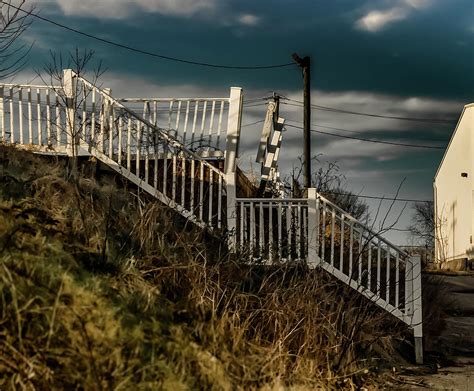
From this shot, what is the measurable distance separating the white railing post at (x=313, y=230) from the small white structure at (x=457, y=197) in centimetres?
1464

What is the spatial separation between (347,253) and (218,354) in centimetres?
699

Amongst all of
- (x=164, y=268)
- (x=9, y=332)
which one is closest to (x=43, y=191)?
(x=164, y=268)

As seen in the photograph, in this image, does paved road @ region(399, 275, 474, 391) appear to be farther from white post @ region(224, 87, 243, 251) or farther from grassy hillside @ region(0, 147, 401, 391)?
white post @ region(224, 87, 243, 251)

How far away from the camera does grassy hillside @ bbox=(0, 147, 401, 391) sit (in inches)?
189

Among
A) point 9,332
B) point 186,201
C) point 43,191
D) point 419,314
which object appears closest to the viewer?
point 9,332

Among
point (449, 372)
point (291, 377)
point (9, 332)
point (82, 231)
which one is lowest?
point (449, 372)

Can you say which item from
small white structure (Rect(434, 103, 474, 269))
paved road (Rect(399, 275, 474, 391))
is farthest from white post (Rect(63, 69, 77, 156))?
small white structure (Rect(434, 103, 474, 269))

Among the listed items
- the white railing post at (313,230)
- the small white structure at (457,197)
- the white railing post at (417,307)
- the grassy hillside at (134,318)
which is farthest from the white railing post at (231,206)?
the small white structure at (457,197)

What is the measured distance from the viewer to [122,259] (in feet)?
21.2

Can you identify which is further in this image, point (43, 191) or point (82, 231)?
point (43, 191)

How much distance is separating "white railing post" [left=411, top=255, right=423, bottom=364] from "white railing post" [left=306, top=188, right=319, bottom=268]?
1.43 m

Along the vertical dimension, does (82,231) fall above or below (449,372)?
above

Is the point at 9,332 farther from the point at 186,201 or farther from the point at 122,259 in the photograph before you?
the point at 186,201

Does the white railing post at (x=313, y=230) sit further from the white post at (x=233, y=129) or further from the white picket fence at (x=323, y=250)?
the white post at (x=233, y=129)
